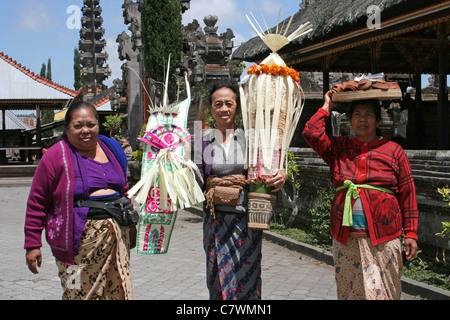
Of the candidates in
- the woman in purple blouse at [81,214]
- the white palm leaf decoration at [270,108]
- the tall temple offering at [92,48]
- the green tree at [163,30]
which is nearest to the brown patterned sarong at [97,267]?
the woman in purple blouse at [81,214]

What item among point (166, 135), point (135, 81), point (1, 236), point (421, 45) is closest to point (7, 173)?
point (135, 81)

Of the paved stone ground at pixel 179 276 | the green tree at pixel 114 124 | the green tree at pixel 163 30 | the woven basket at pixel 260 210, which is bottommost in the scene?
the paved stone ground at pixel 179 276

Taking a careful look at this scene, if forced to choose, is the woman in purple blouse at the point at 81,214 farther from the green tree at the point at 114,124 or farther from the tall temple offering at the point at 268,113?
the green tree at the point at 114,124

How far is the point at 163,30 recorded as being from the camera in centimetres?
1497

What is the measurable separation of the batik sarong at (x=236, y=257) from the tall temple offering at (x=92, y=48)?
33139 millimetres

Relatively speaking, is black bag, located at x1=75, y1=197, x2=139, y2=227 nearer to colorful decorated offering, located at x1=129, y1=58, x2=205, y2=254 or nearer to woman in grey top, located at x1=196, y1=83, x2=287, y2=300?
colorful decorated offering, located at x1=129, y1=58, x2=205, y2=254

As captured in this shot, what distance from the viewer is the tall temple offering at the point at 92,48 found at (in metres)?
35.1

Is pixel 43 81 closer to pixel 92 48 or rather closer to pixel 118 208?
pixel 92 48

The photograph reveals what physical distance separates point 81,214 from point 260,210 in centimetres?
117

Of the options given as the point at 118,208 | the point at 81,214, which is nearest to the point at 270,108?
the point at 118,208

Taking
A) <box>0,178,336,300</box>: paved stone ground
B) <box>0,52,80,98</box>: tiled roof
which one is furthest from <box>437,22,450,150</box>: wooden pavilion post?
<box>0,52,80,98</box>: tiled roof

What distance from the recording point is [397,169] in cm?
315

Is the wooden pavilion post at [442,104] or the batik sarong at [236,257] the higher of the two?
the wooden pavilion post at [442,104]

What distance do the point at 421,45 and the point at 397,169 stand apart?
8999 millimetres
